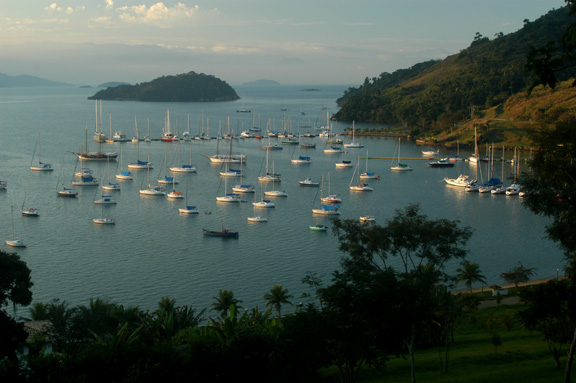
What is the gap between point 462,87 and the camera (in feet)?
444

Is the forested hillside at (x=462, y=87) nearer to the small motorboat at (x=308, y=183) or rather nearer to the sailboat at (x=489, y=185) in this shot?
the sailboat at (x=489, y=185)

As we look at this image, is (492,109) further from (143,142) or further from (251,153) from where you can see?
(143,142)

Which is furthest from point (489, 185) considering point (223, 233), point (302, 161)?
point (223, 233)

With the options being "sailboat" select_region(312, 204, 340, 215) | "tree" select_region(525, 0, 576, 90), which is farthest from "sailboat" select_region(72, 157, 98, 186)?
"tree" select_region(525, 0, 576, 90)

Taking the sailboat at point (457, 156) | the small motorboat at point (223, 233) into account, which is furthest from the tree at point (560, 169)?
the sailboat at point (457, 156)

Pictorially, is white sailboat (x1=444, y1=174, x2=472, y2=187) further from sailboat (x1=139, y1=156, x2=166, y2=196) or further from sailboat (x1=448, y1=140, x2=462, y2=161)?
sailboat (x1=139, y1=156, x2=166, y2=196)

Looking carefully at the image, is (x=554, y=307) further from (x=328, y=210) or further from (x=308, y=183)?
(x=308, y=183)

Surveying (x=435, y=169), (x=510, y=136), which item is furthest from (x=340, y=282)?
(x=510, y=136)

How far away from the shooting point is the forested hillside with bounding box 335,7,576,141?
4808 inches

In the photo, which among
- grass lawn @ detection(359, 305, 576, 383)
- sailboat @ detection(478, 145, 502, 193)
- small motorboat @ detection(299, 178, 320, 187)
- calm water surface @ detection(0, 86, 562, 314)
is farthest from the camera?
small motorboat @ detection(299, 178, 320, 187)

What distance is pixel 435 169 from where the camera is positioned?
80.9 meters

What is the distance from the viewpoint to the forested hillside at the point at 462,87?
122125 mm

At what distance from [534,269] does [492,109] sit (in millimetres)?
84323

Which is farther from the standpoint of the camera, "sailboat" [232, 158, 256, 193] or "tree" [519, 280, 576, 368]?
"sailboat" [232, 158, 256, 193]
